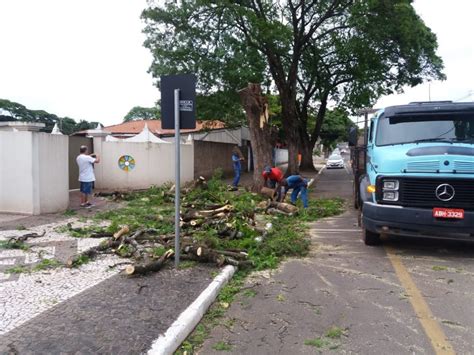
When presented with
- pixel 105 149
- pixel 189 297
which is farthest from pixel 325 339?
pixel 105 149

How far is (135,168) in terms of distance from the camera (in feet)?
57.3

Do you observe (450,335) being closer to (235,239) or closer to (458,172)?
(458,172)

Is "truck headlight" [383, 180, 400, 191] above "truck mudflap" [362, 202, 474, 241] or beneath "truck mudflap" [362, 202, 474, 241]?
above

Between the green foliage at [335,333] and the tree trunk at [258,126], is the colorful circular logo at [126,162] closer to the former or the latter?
the tree trunk at [258,126]

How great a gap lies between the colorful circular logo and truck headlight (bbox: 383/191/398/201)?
12.1 meters

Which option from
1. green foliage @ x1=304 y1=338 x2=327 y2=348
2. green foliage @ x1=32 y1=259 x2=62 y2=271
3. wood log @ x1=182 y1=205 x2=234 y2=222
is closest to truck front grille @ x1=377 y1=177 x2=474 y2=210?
green foliage @ x1=304 y1=338 x2=327 y2=348

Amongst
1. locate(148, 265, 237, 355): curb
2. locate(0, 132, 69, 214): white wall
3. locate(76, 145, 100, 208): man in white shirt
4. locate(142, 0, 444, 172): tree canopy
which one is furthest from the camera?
locate(142, 0, 444, 172): tree canopy

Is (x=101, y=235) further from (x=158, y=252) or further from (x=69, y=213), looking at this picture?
(x=69, y=213)

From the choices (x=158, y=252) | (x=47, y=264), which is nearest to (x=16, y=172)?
(x=47, y=264)

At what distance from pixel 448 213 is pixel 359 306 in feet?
8.57

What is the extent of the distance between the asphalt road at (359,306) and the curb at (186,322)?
0.81ft

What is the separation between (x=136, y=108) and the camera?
91.4 m

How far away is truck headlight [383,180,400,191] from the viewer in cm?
710

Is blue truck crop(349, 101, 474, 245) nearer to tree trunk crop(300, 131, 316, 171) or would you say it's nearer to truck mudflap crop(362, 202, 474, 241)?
truck mudflap crop(362, 202, 474, 241)
